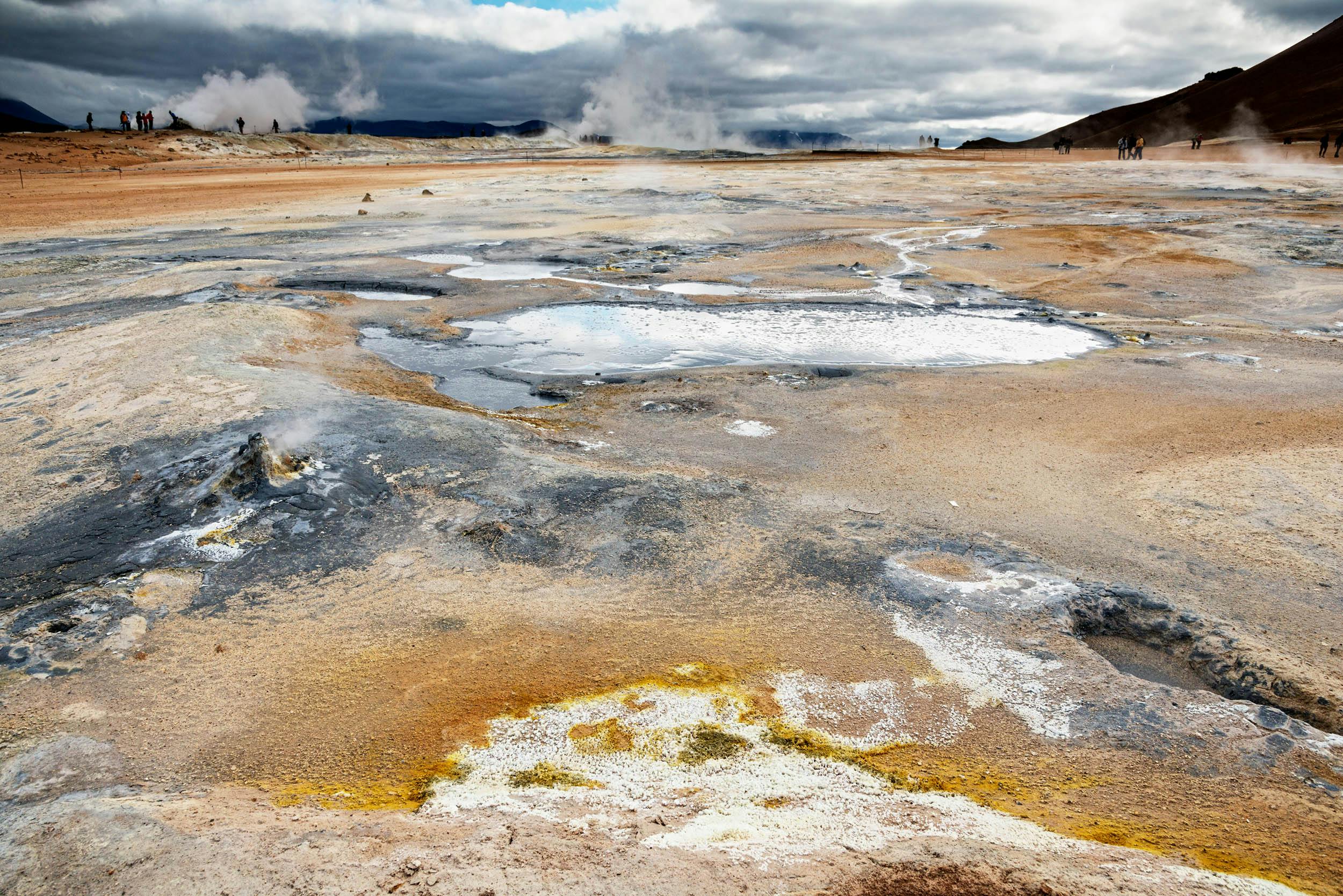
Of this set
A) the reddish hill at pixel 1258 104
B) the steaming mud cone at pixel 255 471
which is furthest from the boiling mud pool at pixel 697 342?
the reddish hill at pixel 1258 104

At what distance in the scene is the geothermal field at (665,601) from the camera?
8.02 ft

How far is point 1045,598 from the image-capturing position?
3.92 meters

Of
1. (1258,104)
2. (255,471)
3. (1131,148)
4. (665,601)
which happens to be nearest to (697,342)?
(255,471)

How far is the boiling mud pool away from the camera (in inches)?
303

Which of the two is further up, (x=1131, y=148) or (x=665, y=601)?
(x=1131, y=148)

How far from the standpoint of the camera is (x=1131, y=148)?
50.7 metres

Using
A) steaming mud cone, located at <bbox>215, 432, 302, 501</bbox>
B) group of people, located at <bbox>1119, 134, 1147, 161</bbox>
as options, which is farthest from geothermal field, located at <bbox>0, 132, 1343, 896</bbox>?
group of people, located at <bbox>1119, 134, 1147, 161</bbox>

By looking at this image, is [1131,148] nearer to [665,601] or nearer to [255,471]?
[665,601]

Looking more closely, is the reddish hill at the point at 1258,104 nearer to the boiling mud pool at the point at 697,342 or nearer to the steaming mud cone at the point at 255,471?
the boiling mud pool at the point at 697,342

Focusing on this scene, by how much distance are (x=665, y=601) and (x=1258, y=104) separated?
8133 cm

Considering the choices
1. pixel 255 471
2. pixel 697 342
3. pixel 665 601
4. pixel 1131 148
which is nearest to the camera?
pixel 665 601

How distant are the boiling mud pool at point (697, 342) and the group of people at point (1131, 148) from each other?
4348 centimetres

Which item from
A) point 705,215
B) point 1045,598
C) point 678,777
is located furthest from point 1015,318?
point 705,215

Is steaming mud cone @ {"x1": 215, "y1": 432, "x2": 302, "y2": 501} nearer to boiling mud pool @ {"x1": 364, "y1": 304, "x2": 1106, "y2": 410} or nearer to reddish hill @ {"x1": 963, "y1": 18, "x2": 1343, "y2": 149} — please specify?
boiling mud pool @ {"x1": 364, "y1": 304, "x2": 1106, "y2": 410}
